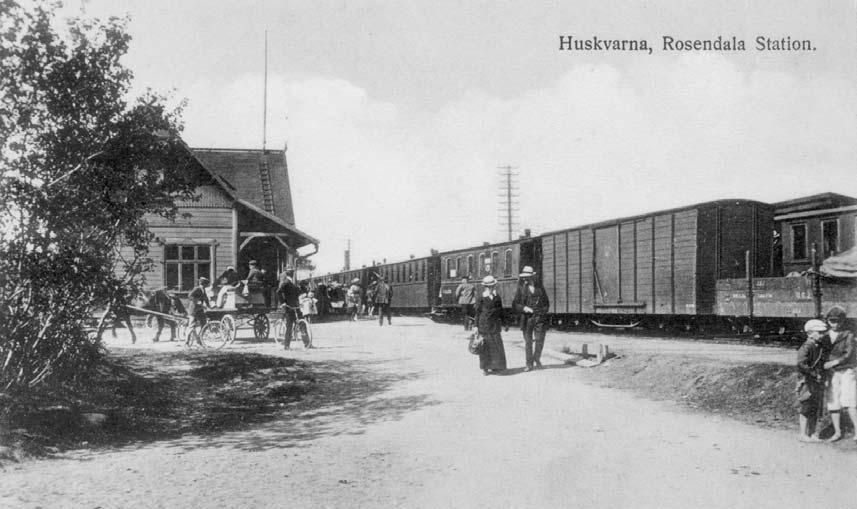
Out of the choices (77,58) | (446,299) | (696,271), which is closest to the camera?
(77,58)

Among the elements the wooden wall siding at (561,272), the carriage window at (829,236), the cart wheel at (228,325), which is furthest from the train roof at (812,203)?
the cart wheel at (228,325)

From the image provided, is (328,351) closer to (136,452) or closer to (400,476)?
(136,452)

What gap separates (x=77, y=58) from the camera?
7.00 meters

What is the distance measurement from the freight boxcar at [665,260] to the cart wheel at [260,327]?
8638 millimetres

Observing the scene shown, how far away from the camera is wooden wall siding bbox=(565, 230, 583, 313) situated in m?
20.7

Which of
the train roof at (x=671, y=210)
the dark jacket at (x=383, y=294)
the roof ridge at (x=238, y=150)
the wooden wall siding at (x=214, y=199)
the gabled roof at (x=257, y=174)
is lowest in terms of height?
the dark jacket at (x=383, y=294)

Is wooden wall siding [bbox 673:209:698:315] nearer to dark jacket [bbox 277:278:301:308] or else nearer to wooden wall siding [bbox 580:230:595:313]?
wooden wall siding [bbox 580:230:595:313]

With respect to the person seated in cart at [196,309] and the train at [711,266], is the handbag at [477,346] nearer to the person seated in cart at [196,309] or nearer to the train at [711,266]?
the train at [711,266]

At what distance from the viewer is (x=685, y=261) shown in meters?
16.6

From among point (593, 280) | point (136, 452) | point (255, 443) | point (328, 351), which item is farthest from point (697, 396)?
point (593, 280)

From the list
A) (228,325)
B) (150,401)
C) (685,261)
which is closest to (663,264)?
(685,261)

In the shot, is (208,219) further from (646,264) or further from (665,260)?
(665,260)

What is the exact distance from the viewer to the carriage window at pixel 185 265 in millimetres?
22781

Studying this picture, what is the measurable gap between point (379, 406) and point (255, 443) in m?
2.30
